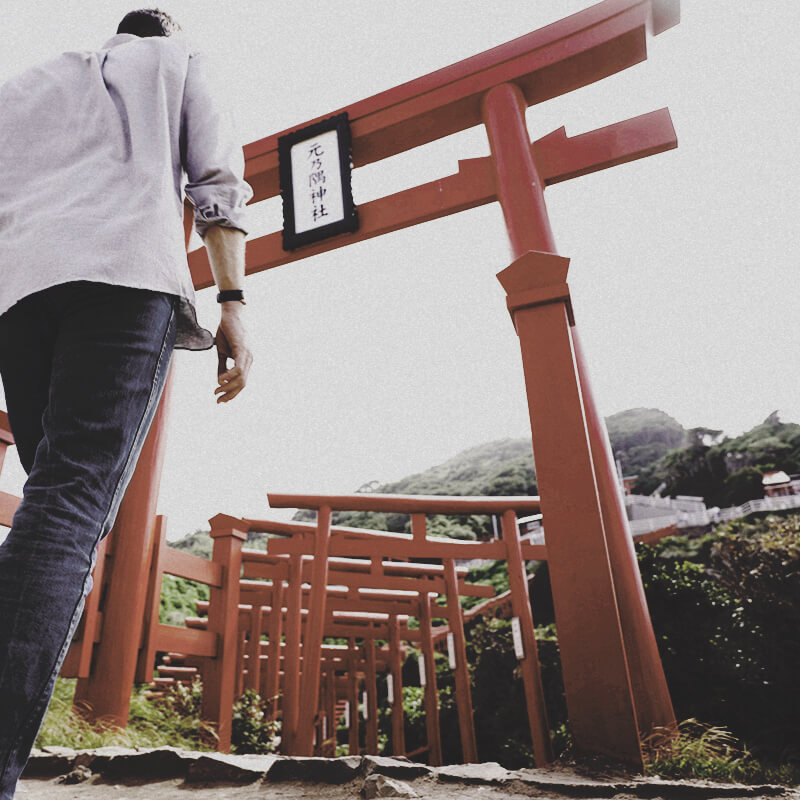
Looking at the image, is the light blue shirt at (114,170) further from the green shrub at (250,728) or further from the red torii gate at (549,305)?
the green shrub at (250,728)

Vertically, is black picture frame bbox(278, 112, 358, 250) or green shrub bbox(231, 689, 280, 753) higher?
black picture frame bbox(278, 112, 358, 250)

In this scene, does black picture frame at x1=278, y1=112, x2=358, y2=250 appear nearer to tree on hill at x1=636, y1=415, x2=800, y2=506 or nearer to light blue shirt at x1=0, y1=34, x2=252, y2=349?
light blue shirt at x1=0, y1=34, x2=252, y2=349

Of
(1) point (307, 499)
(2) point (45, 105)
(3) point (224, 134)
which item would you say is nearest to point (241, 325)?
(3) point (224, 134)

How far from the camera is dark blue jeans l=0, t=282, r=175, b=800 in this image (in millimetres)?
843

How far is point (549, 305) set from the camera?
115 inches

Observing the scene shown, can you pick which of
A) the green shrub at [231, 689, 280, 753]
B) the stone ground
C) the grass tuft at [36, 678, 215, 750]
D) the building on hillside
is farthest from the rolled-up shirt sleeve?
the building on hillside

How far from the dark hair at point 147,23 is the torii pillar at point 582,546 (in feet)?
5.77

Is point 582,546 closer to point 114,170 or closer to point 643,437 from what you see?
point 114,170

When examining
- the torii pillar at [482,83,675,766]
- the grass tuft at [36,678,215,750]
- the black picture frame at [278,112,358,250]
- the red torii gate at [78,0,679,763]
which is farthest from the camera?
the black picture frame at [278,112,358,250]

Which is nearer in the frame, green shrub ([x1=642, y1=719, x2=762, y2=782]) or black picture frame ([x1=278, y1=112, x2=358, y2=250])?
green shrub ([x1=642, y1=719, x2=762, y2=782])

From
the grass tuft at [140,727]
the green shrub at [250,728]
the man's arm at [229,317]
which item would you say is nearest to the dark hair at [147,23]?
the man's arm at [229,317]

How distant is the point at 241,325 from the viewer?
1379mm

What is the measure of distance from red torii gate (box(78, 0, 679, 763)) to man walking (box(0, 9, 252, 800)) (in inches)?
→ 67.1

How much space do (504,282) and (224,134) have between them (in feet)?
5.91
